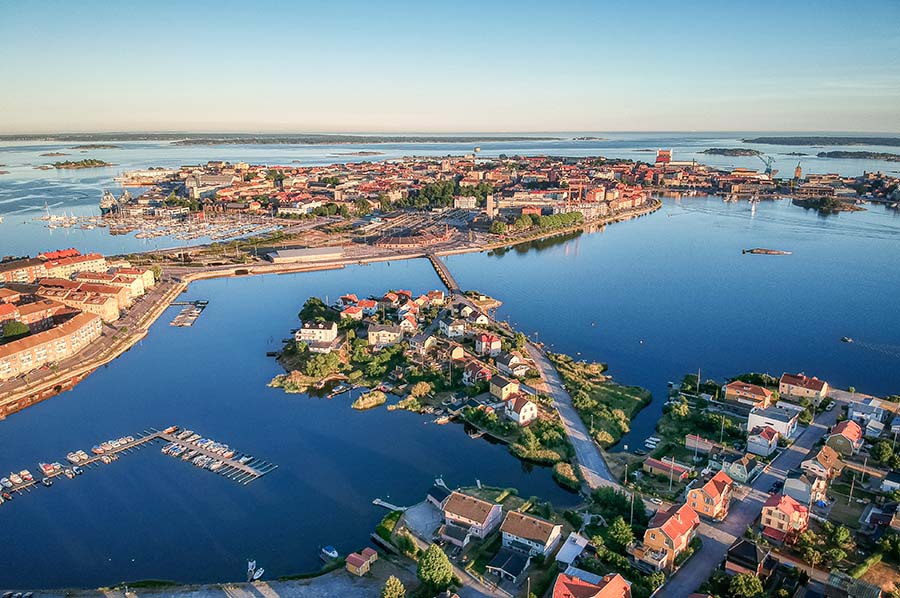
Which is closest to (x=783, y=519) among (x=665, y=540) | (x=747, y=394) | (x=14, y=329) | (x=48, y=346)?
(x=665, y=540)

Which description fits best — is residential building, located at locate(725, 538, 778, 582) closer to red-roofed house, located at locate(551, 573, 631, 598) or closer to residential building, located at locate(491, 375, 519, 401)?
red-roofed house, located at locate(551, 573, 631, 598)

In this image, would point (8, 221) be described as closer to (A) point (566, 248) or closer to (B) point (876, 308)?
(A) point (566, 248)

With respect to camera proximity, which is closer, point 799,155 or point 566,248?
point 566,248

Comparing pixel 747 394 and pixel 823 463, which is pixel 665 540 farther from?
pixel 747 394

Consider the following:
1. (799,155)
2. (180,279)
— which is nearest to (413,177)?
(180,279)

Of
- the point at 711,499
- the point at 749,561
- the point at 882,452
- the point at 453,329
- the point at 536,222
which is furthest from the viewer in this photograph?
the point at 536,222

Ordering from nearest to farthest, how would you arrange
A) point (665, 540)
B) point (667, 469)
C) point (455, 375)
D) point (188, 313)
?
point (665, 540), point (667, 469), point (455, 375), point (188, 313)
